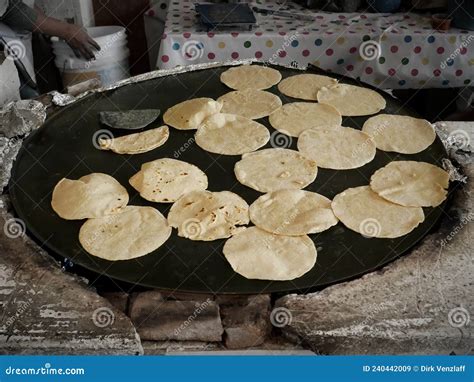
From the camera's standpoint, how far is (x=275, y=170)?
2273mm

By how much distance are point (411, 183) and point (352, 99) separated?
0.81m

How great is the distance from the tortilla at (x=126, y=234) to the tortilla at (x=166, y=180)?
0.32ft

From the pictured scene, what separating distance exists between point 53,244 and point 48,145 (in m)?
0.74

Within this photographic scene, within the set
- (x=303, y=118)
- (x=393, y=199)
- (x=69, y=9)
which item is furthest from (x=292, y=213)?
(x=69, y=9)

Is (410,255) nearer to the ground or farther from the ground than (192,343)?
farther from the ground

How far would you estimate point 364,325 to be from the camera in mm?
1620

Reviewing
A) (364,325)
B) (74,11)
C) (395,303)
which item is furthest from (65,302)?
(74,11)

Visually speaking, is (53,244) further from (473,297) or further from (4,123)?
(473,297)

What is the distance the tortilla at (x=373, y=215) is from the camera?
1.93m

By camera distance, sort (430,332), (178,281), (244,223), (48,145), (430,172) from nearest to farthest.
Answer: (430,332), (178,281), (244,223), (430,172), (48,145)

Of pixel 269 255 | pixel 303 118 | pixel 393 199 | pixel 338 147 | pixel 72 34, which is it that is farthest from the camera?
pixel 72 34
